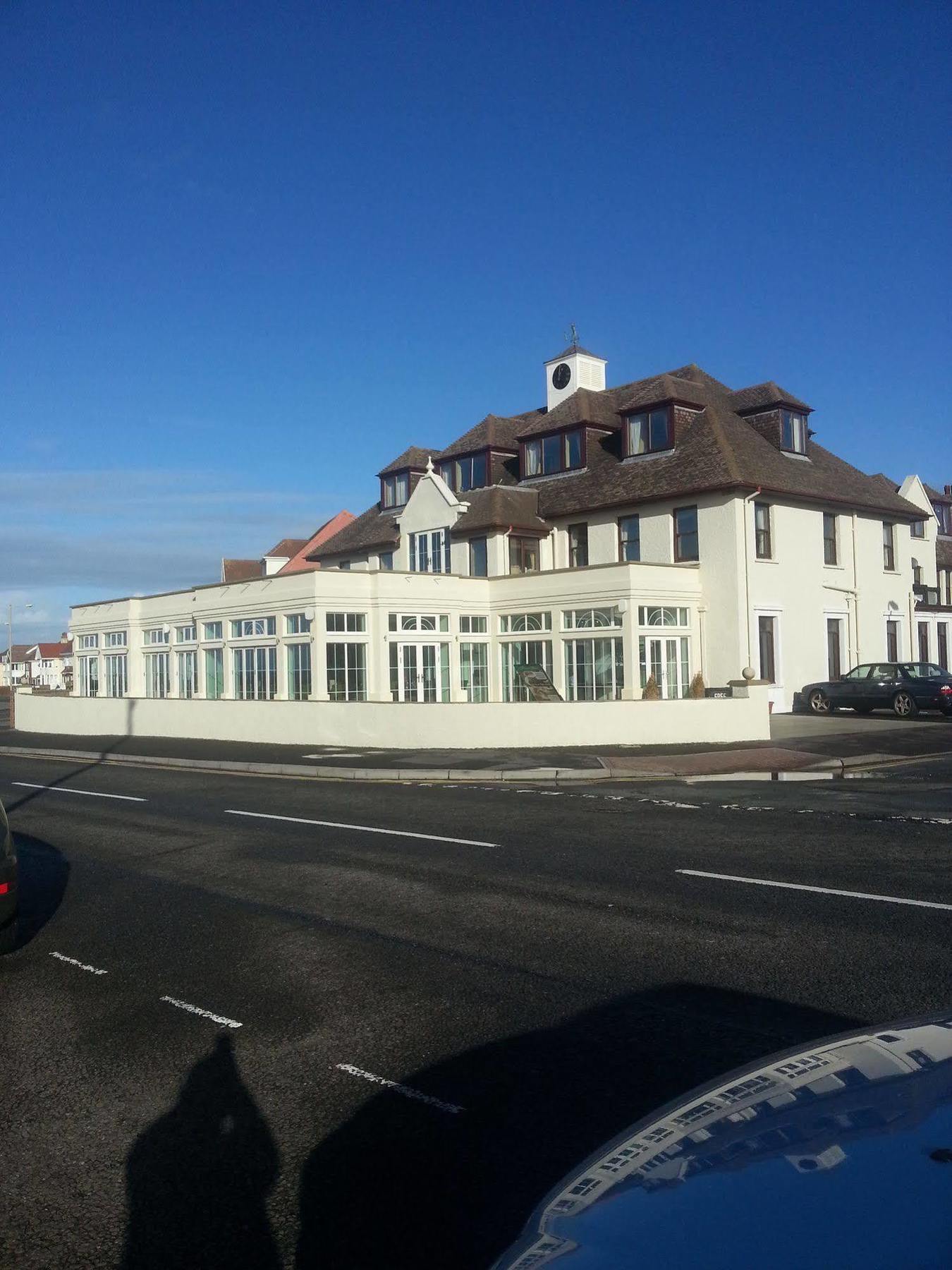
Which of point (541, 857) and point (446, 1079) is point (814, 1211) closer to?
point (446, 1079)

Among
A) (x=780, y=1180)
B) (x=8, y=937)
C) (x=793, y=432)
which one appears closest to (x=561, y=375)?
(x=793, y=432)

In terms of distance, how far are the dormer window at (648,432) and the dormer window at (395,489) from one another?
11.2 m

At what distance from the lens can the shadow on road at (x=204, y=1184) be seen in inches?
138

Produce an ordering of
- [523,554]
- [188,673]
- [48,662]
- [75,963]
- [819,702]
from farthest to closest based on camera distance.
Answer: [48,662], [523,554], [188,673], [819,702], [75,963]

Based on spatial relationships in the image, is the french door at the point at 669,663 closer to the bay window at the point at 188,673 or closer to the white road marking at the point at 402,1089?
the bay window at the point at 188,673

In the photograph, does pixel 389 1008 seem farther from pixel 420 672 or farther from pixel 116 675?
pixel 116 675

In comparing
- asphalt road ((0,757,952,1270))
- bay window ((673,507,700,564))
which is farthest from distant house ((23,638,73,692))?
asphalt road ((0,757,952,1270))

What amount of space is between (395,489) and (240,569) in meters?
34.3

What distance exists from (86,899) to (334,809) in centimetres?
589

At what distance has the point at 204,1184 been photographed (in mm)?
3961

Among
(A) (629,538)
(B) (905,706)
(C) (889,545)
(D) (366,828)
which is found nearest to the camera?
(D) (366,828)

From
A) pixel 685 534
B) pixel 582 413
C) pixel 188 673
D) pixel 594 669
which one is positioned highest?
pixel 582 413

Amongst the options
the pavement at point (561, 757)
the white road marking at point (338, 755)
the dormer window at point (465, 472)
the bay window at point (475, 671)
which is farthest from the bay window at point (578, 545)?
the white road marking at point (338, 755)

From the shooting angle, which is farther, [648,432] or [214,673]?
[648,432]
